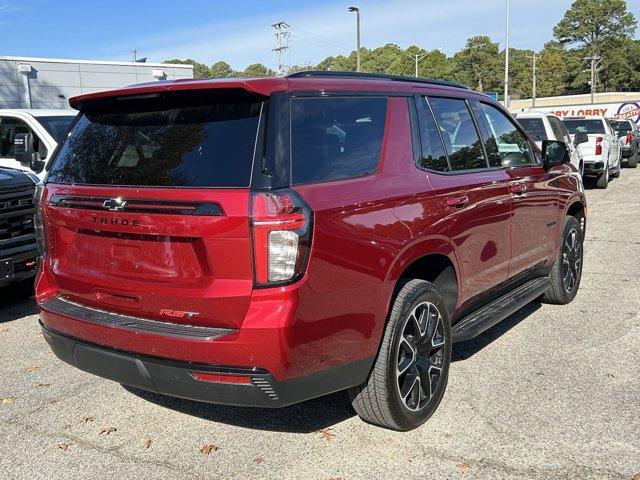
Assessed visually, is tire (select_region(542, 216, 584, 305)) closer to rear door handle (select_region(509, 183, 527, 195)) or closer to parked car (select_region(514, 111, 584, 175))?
rear door handle (select_region(509, 183, 527, 195))

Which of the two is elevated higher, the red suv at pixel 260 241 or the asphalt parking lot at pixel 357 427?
the red suv at pixel 260 241

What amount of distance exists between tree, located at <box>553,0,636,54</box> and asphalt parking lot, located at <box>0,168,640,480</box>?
347 ft

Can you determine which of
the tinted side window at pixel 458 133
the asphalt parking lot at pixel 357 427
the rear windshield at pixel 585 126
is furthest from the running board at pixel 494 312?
the rear windshield at pixel 585 126

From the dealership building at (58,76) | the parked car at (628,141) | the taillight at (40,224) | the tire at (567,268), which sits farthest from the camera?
the dealership building at (58,76)

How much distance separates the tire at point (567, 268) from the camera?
18.9 ft

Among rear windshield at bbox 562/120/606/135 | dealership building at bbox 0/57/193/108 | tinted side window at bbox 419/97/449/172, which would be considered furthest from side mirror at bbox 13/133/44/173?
dealership building at bbox 0/57/193/108

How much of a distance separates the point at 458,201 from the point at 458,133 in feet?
2.08

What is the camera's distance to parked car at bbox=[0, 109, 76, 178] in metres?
7.56

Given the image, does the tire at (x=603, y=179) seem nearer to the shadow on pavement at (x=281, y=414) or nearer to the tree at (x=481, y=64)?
the shadow on pavement at (x=281, y=414)

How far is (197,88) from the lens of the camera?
293 cm

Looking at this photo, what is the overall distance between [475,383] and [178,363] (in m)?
2.22

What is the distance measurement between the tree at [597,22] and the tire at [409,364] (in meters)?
106

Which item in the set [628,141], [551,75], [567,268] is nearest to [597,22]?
[551,75]

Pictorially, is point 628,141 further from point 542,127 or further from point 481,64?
point 481,64
